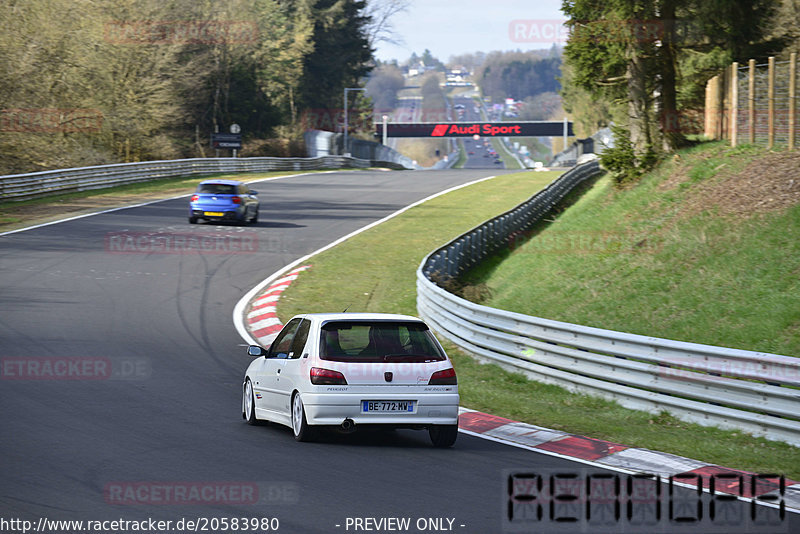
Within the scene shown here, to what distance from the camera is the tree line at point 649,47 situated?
2930 cm

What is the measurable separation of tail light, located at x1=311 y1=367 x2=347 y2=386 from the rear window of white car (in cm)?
17

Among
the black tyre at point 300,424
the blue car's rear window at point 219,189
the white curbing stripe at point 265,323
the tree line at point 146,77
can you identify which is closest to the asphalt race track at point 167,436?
the black tyre at point 300,424

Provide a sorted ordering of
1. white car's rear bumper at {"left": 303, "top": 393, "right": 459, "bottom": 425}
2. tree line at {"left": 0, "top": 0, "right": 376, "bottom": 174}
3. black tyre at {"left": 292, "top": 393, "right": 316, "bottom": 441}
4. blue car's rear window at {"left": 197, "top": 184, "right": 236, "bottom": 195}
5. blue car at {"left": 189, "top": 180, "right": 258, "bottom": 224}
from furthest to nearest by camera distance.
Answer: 1. tree line at {"left": 0, "top": 0, "right": 376, "bottom": 174}
2. blue car's rear window at {"left": 197, "top": 184, "right": 236, "bottom": 195}
3. blue car at {"left": 189, "top": 180, "right": 258, "bottom": 224}
4. black tyre at {"left": 292, "top": 393, "right": 316, "bottom": 441}
5. white car's rear bumper at {"left": 303, "top": 393, "right": 459, "bottom": 425}

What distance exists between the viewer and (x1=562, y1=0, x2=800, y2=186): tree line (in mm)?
29297

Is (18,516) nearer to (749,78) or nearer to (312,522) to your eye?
(312,522)

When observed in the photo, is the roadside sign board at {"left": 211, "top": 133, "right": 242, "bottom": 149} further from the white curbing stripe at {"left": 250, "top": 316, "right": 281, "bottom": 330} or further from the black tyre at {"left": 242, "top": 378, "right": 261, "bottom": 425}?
the black tyre at {"left": 242, "top": 378, "right": 261, "bottom": 425}

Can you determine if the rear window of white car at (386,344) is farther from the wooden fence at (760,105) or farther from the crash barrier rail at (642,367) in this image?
the wooden fence at (760,105)

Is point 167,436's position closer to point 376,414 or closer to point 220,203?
point 376,414

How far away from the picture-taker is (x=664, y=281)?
64.6ft

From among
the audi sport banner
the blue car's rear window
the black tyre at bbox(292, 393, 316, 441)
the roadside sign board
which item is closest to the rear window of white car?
the black tyre at bbox(292, 393, 316, 441)

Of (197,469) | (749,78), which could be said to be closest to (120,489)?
(197,469)

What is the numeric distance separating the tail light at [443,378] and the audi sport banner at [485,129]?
11697 cm

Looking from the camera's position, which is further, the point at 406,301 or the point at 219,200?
the point at 219,200

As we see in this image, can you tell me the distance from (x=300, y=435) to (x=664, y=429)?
13.7 feet
